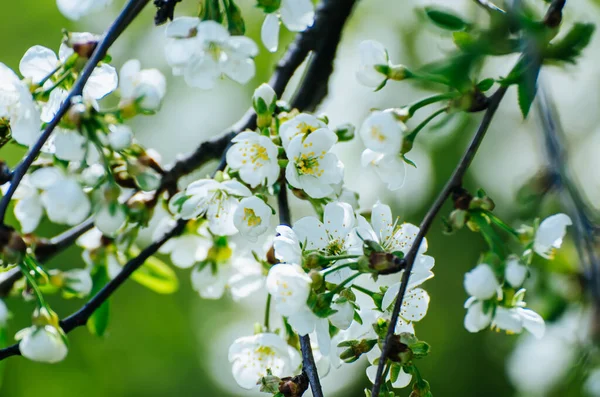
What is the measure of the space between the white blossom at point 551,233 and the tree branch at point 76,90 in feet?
1.71

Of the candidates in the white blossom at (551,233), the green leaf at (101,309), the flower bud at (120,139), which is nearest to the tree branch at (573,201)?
the white blossom at (551,233)

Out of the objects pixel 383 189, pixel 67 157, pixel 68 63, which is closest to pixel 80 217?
pixel 67 157

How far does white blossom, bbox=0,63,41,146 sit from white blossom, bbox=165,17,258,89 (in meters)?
0.17

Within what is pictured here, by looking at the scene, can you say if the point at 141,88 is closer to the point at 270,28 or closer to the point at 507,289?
the point at 270,28

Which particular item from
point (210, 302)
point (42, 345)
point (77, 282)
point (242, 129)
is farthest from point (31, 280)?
point (210, 302)

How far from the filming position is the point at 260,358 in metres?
0.96

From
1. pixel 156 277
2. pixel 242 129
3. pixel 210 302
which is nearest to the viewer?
pixel 242 129

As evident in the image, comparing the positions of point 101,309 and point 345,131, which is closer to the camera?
point 345,131

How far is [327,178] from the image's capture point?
2.90ft

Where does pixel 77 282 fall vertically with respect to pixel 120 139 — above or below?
below

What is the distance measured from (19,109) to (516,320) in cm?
60

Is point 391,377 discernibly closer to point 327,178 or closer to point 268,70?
point 327,178

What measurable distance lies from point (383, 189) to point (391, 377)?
2230 mm

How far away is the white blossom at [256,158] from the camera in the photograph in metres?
0.86
